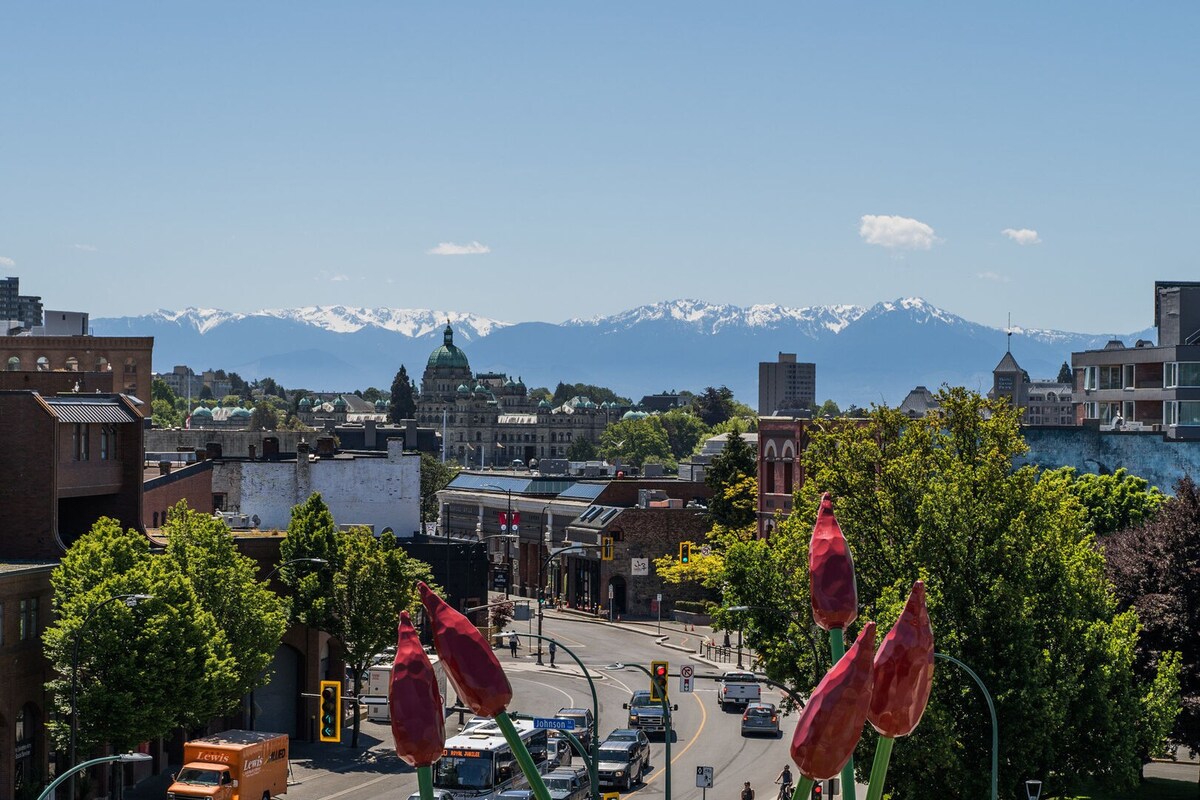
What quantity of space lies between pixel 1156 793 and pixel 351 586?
32.9m

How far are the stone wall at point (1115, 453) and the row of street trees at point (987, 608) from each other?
141 feet

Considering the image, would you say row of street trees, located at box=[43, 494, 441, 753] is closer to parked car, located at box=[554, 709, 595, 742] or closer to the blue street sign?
the blue street sign

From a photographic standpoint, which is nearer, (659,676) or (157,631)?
(157,631)

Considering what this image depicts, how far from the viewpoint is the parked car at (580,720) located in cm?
6996

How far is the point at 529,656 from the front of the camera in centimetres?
11006

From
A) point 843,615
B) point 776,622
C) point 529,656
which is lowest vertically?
point 529,656

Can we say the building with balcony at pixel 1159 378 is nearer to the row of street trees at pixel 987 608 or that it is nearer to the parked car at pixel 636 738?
the parked car at pixel 636 738

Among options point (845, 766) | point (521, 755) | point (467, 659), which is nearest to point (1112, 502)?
point (521, 755)

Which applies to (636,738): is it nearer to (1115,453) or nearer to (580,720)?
(580,720)

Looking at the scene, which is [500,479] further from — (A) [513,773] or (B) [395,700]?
(B) [395,700]

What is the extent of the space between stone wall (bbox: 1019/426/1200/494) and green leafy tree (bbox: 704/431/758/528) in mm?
23540

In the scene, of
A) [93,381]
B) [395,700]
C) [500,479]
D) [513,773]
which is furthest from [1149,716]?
[500,479]

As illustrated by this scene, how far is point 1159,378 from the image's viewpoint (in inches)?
4321

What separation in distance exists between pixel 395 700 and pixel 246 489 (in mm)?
81347
